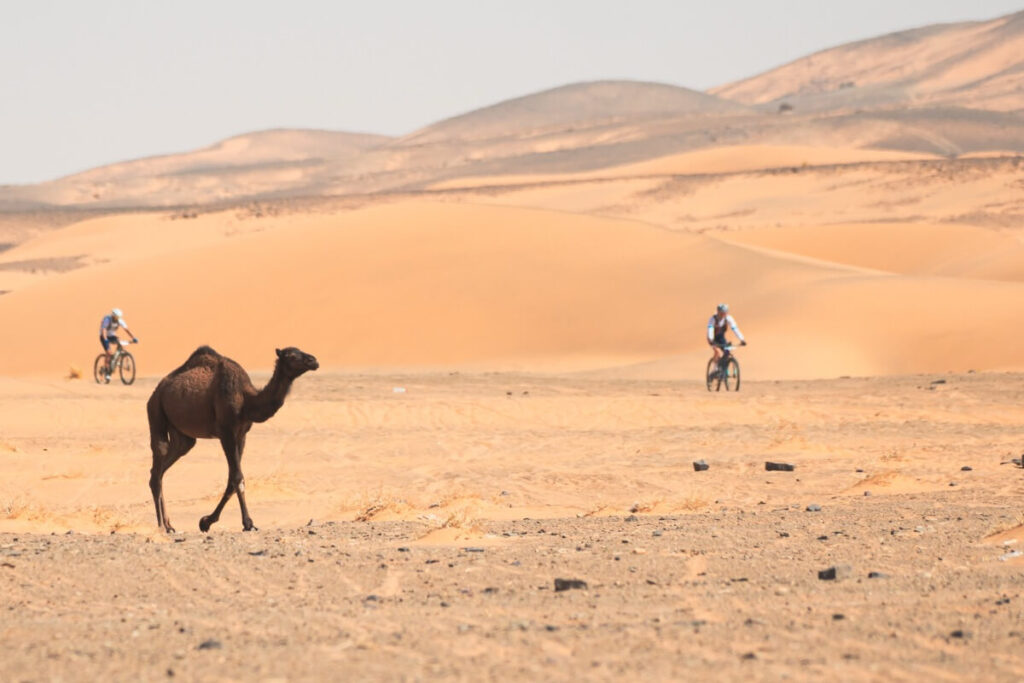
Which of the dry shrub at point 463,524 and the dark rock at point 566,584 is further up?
the dark rock at point 566,584

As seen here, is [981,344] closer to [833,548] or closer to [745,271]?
[745,271]

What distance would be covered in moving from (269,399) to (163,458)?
133 centimetres

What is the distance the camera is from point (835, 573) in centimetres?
898

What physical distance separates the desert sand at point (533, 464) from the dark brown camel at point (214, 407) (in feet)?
1.66

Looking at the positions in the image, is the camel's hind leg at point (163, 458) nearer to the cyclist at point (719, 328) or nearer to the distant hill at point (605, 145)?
the cyclist at point (719, 328)

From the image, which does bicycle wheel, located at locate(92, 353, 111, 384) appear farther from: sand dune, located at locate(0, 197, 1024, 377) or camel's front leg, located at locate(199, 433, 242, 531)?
camel's front leg, located at locate(199, 433, 242, 531)

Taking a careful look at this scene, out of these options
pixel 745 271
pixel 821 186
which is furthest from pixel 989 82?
pixel 745 271

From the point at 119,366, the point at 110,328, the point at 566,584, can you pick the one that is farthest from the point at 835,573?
the point at 119,366

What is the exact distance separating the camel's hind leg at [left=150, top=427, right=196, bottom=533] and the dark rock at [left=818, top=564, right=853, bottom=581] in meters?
5.32

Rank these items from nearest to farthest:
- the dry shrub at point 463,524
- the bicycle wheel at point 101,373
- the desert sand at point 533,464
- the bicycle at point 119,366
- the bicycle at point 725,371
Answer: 1. the desert sand at point 533,464
2. the dry shrub at point 463,524
3. the bicycle at point 725,371
4. the bicycle at point 119,366
5. the bicycle wheel at point 101,373

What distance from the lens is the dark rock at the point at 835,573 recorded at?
29.4 ft

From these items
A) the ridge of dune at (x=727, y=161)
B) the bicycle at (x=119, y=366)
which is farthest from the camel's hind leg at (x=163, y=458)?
the ridge of dune at (x=727, y=161)

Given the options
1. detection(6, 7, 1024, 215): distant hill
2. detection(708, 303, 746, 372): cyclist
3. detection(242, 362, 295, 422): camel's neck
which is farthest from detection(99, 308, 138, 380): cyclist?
detection(6, 7, 1024, 215): distant hill

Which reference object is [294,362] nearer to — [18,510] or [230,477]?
[230,477]
